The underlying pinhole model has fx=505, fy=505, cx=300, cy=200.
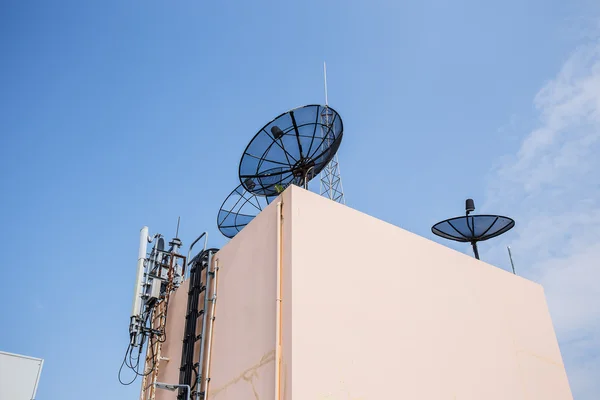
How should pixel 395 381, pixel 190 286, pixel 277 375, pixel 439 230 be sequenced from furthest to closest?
pixel 439 230, pixel 190 286, pixel 395 381, pixel 277 375

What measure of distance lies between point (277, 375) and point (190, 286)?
3.58 m

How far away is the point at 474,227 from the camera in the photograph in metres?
12.4

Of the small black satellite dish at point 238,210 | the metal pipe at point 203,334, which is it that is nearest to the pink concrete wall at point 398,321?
the metal pipe at point 203,334

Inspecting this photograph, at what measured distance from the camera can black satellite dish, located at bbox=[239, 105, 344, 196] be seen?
9891mm

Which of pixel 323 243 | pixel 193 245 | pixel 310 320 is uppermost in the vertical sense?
pixel 193 245

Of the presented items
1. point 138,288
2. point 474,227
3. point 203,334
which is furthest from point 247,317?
point 474,227

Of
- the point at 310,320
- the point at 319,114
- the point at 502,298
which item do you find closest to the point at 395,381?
the point at 310,320

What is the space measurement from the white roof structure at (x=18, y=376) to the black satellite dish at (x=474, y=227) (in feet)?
32.2

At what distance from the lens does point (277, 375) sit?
21.4 ft

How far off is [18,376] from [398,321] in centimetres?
836

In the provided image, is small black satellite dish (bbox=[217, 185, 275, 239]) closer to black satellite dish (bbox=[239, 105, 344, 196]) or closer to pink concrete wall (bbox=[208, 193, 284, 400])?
black satellite dish (bbox=[239, 105, 344, 196])

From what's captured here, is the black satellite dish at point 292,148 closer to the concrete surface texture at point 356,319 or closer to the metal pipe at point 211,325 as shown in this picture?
the concrete surface texture at point 356,319

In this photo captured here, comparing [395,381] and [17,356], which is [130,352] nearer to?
[17,356]

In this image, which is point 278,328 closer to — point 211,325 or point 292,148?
point 211,325
